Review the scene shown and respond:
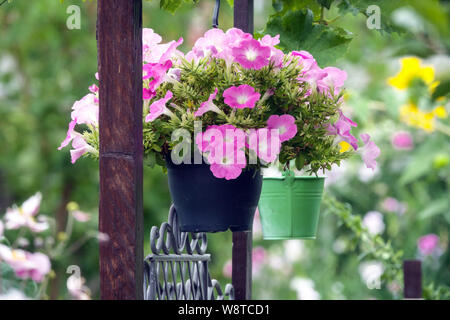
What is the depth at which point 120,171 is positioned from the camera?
2.98ft

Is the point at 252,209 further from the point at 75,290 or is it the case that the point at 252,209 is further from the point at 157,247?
the point at 75,290

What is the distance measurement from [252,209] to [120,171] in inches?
15.6

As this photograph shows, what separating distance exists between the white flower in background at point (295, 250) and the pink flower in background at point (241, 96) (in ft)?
11.8

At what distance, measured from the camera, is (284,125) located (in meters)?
1.11

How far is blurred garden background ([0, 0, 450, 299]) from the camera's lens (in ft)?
10.8

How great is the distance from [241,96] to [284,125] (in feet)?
0.36

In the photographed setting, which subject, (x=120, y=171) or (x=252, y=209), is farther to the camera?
(x=252, y=209)

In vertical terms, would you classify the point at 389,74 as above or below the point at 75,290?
above

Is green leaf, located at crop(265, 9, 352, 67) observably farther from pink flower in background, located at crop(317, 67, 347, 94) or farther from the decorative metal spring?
the decorative metal spring

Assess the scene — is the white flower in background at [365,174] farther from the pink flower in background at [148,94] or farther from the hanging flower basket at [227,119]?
the pink flower in background at [148,94]
